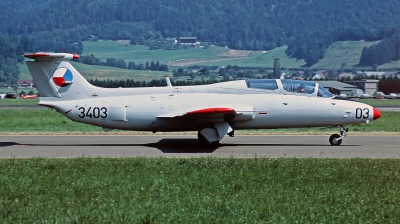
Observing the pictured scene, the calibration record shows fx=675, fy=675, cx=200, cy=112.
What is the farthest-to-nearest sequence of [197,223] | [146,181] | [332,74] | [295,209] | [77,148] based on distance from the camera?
[332,74] < [77,148] < [146,181] < [295,209] < [197,223]

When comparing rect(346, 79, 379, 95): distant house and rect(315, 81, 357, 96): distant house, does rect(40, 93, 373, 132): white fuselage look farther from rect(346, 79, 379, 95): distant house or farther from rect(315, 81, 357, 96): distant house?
rect(346, 79, 379, 95): distant house

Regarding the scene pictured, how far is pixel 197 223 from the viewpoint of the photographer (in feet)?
35.1

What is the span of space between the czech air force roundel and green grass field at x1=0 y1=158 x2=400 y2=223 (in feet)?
15.7

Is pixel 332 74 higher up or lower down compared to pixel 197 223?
lower down

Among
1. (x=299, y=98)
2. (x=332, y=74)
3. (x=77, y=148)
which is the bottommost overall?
(x=332, y=74)

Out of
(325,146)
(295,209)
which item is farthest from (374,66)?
(295,209)

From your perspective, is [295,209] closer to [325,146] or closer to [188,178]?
[188,178]

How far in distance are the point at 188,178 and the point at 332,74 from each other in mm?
146221

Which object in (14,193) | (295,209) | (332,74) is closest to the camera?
(295,209)

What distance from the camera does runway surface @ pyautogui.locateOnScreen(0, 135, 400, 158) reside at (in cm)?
1939

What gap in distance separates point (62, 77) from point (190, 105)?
420 cm

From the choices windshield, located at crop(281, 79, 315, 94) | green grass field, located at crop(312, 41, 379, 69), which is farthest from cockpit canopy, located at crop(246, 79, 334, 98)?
green grass field, located at crop(312, 41, 379, 69)

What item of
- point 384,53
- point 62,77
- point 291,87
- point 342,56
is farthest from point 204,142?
point 342,56

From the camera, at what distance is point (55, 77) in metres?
21.6
